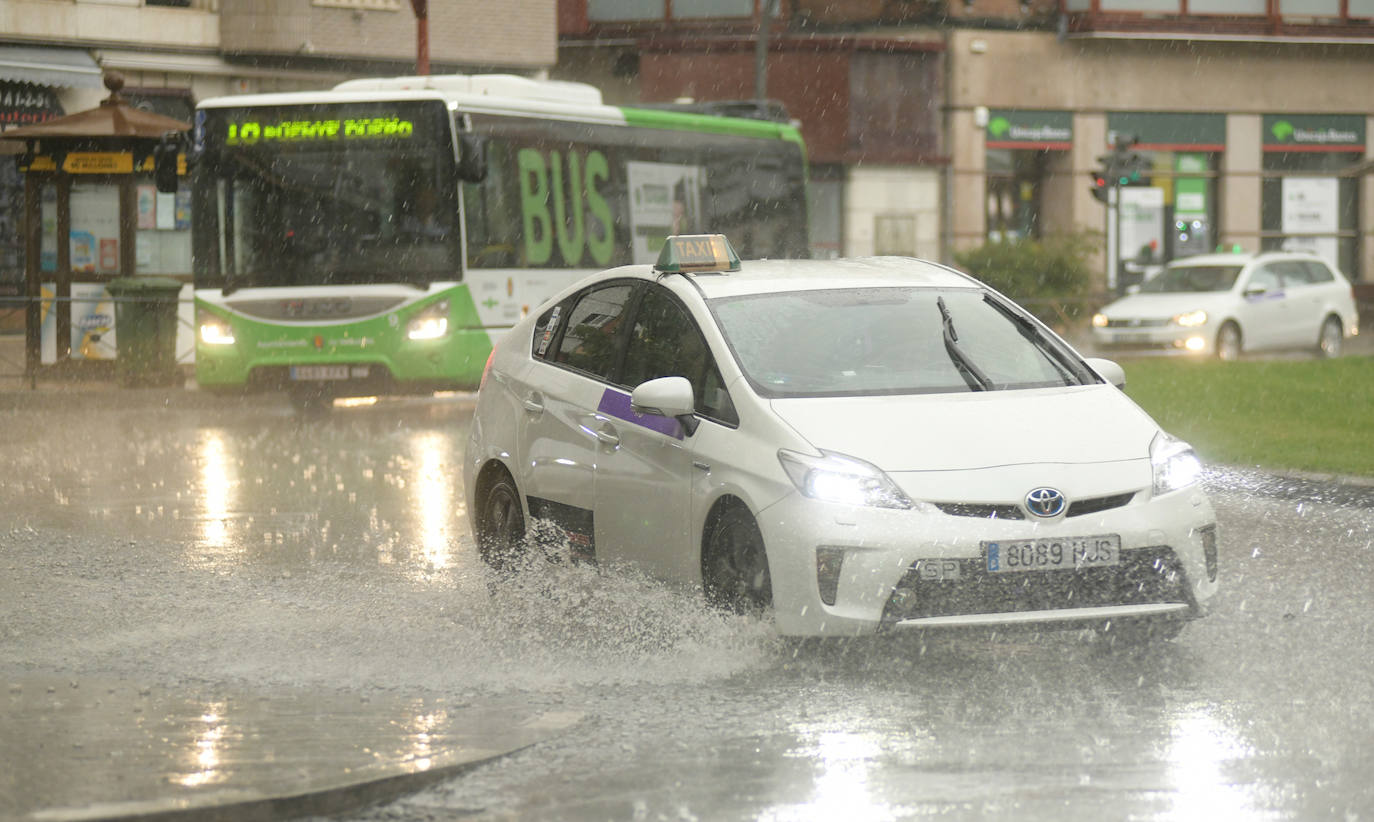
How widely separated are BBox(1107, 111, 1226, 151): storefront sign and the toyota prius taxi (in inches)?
1364

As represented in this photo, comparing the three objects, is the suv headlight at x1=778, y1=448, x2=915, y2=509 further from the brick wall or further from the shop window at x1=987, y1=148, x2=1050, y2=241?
the shop window at x1=987, y1=148, x2=1050, y2=241

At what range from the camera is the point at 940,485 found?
6.93 meters

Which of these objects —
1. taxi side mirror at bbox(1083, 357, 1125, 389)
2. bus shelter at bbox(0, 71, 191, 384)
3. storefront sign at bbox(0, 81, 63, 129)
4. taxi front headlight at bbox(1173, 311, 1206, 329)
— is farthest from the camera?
storefront sign at bbox(0, 81, 63, 129)

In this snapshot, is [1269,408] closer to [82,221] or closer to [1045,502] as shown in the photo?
[1045,502]

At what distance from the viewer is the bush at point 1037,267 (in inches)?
1319

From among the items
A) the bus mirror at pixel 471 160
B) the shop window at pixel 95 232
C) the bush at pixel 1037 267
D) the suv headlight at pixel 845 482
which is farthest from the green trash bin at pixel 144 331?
the suv headlight at pixel 845 482

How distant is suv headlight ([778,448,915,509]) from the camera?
6.91 metres

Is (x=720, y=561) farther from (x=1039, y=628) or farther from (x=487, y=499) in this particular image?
(x=487, y=499)

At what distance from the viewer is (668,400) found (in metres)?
7.57

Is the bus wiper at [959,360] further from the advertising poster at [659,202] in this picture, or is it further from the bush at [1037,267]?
the bush at [1037,267]

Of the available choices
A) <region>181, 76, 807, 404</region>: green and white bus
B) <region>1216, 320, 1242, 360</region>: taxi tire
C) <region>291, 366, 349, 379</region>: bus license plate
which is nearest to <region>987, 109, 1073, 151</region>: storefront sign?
<region>1216, 320, 1242, 360</region>: taxi tire

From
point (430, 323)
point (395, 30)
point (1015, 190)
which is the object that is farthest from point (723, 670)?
point (1015, 190)

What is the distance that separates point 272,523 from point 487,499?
2650 mm

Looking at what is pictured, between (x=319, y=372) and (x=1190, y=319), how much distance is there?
12857mm
